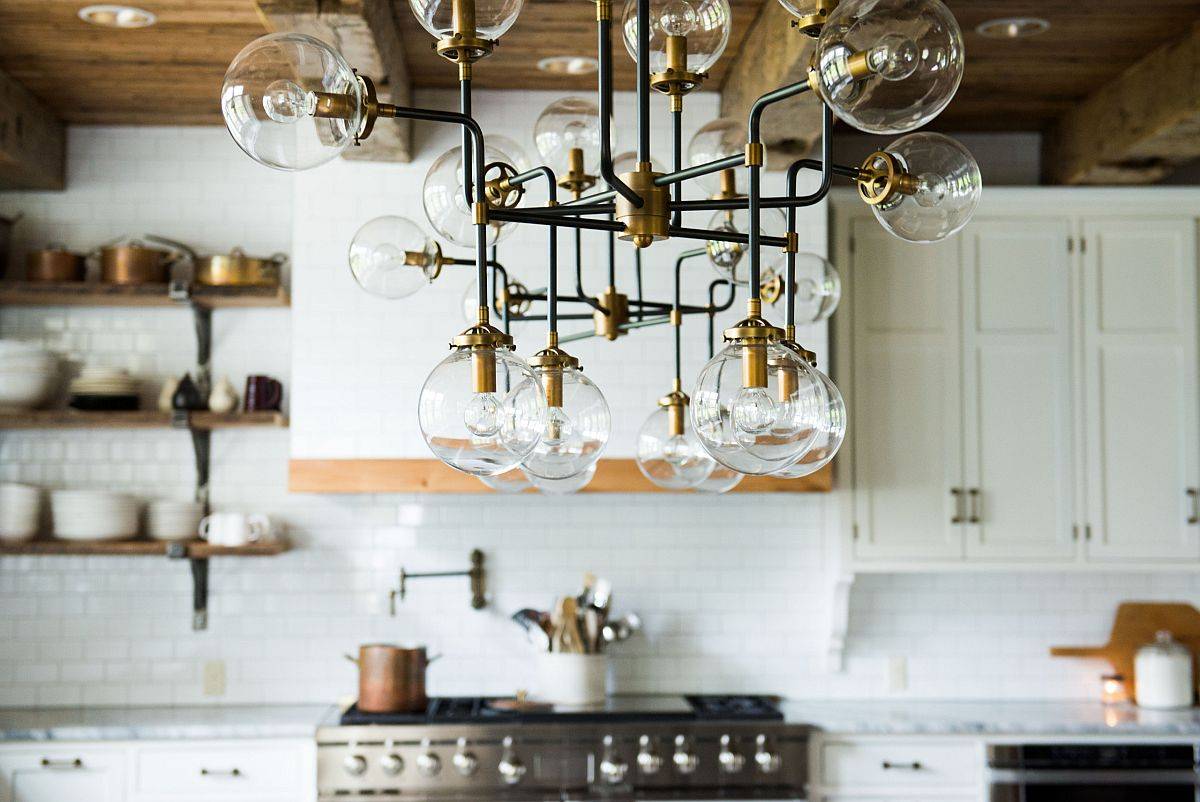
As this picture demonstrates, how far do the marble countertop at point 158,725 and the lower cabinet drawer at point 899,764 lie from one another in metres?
1.72

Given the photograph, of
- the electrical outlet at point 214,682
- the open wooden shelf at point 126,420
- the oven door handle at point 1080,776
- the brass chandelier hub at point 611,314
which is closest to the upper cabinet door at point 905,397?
the oven door handle at point 1080,776

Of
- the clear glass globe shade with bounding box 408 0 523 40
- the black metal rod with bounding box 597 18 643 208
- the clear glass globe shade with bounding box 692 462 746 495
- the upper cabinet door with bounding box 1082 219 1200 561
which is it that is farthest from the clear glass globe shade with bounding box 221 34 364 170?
the upper cabinet door with bounding box 1082 219 1200 561

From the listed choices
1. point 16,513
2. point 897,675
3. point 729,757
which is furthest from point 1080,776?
point 16,513

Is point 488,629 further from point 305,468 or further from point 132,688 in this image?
point 132,688

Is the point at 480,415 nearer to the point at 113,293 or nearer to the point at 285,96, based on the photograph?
the point at 285,96

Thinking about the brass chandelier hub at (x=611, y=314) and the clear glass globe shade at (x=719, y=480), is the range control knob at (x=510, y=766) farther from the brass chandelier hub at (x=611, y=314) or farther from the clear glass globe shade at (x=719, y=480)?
the brass chandelier hub at (x=611, y=314)

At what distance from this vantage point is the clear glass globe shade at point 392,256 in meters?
2.15

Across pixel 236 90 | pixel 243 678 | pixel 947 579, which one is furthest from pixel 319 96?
pixel 947 579

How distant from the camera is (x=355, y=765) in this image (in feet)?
12.7

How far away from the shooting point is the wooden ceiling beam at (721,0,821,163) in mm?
3273

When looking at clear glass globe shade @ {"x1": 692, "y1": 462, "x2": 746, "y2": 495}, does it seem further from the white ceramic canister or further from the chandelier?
the white ceramic canister

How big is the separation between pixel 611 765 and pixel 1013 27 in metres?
2.63

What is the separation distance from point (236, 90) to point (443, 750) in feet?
9.54

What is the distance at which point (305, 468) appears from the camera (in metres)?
4.12
